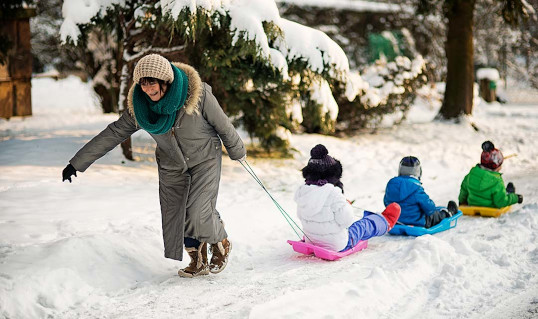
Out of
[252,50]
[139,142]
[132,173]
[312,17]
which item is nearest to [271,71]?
[252,50]

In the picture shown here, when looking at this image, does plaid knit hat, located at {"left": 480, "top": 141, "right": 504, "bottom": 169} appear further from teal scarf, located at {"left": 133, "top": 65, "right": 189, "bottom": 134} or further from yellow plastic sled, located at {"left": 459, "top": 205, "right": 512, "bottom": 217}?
teal scarf, located at {"left": 133, "top": 65, "right": 189, "bottom": 134}

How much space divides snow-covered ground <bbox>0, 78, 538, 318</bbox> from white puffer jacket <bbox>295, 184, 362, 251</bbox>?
211 millimetres

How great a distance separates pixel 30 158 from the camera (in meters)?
7.84

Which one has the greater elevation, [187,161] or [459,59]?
[459,59]

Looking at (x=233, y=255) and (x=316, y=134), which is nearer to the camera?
(x=233, y=255)

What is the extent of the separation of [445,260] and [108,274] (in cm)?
267

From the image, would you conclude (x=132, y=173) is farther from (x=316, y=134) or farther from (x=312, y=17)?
(x=312, y=17)

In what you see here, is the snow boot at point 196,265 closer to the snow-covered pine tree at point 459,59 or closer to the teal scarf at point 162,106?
the teal scarf at point 162,106

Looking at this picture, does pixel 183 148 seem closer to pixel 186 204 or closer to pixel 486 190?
pixel 186 204

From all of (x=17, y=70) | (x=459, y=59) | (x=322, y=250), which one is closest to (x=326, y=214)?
(x=322, y=250)

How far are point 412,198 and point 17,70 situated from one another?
36.1ft

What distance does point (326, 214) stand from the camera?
15.6 ft

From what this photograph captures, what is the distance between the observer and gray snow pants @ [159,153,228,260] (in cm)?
419

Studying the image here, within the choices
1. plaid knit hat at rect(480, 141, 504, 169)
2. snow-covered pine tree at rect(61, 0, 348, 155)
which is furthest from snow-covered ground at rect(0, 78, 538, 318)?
snow-covered pine tree at rect(61, 0, 348, 155)
